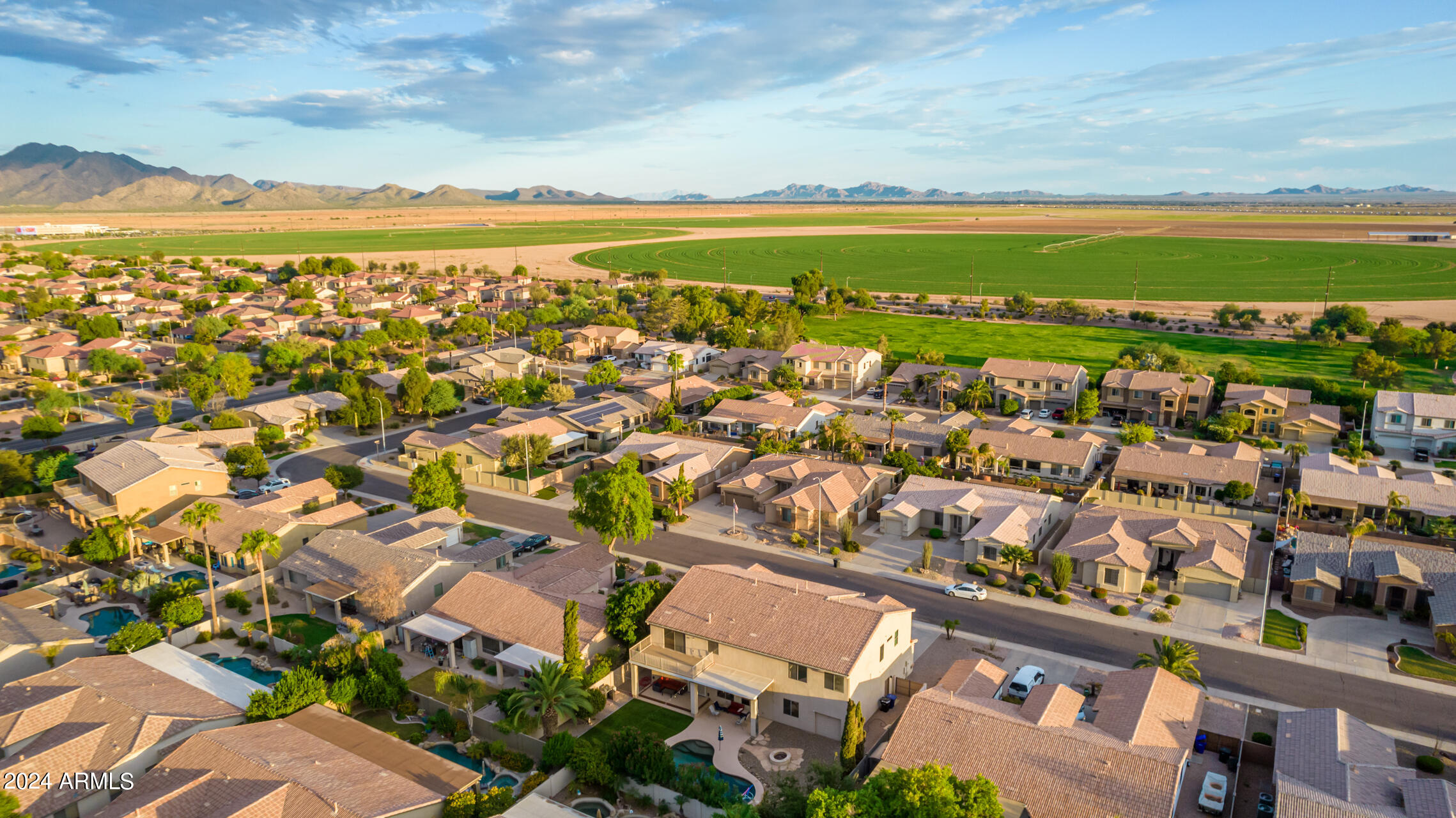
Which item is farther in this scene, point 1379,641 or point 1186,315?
point 1186,315

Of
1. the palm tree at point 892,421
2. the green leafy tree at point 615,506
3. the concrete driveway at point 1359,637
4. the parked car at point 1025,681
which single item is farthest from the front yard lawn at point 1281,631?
the green leafy tree at point 615,506

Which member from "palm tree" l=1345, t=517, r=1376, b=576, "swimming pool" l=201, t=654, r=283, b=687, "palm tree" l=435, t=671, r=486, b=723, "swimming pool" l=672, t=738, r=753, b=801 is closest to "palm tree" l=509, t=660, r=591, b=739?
"palm tree" l=435, t=671, r=486, b=723

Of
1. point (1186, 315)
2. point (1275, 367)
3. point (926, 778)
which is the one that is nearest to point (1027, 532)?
point (926, 778)

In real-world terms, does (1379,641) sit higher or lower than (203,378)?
lower

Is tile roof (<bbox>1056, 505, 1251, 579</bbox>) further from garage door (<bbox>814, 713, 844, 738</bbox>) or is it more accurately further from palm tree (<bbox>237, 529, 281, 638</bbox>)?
palm tree (<bbox>237, 529, 281, 638</bbox>)

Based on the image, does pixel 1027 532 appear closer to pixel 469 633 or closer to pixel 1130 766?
pixel 1130 766

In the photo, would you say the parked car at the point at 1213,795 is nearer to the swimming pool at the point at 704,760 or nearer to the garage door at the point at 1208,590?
the swimming pool at the point at 704,760
